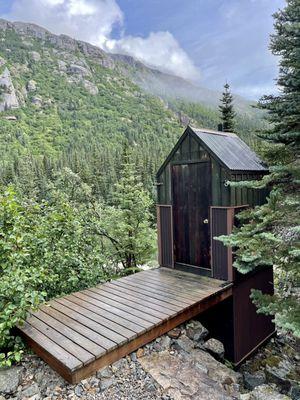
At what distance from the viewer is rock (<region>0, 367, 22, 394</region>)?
8.48ft

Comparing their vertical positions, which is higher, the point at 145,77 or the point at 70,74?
the point at 145,77

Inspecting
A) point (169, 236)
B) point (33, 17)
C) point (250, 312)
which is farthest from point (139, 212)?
point (33, 17)

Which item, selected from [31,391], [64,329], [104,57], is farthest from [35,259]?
[104,57]

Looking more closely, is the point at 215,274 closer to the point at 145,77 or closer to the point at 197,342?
the point at 197,342

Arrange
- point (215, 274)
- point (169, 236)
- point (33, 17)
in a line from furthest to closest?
point (33, 17) < point (169, 236) < point (215, 274)

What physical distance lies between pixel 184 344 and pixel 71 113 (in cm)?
6901

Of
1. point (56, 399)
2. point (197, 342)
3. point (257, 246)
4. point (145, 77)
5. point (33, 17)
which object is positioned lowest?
point (197, 342)

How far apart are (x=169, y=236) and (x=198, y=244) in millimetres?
649

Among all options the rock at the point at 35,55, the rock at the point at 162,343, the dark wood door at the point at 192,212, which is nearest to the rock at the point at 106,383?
the rock at the point at 162,343

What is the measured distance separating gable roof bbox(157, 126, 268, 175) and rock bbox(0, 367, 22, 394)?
12.2ft

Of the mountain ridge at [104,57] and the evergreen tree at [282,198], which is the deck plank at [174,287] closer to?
the evergreen tree at [282,198]

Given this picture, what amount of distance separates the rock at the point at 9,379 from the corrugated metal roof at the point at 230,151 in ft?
12.2

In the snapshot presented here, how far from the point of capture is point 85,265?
16.2 feet

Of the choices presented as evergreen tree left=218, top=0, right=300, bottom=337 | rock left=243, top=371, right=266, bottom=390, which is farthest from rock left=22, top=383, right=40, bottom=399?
rock left=243, top=371, right=266, bottom=390
